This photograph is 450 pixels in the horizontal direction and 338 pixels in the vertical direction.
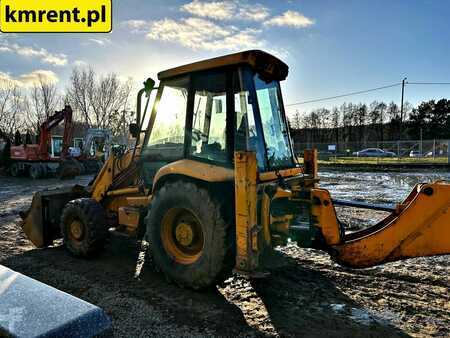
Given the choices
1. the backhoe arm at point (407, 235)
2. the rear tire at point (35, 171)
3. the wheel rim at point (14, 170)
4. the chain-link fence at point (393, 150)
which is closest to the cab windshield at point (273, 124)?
the backhoe arm at point (407, 235)

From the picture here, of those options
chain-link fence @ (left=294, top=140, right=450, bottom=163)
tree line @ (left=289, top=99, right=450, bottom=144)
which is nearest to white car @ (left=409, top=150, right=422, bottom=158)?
chain-link fence @ (left=294, top=140, right=450, bottom=163)

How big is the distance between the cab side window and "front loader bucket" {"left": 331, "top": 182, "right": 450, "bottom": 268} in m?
1.67

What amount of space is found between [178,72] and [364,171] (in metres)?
19.3

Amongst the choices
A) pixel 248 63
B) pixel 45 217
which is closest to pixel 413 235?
pixel 248 63

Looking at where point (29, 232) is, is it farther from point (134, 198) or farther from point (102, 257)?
point (134, 198)

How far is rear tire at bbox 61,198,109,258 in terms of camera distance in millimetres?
4910

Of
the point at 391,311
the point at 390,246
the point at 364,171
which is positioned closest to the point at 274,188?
the point at 390,246

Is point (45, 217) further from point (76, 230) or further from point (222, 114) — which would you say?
point (222, 114)

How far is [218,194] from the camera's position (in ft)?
12.4

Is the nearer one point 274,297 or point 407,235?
point 407,235

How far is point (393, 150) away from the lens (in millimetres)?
35875

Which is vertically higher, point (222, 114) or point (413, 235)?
point (222, 114)

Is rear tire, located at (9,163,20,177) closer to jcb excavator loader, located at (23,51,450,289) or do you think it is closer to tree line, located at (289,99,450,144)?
jcb excavator loader, located at (23,51,450,289)

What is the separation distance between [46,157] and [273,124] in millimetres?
19681
